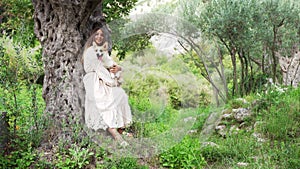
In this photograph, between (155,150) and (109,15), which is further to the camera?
(109,15)

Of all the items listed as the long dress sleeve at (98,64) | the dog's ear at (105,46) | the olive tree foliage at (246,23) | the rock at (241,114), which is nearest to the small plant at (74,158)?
the long dress sleeve at (98,64)

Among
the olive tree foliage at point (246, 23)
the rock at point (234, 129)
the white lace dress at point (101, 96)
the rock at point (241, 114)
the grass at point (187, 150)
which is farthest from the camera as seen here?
the olive tree foliage at point (246, 23)

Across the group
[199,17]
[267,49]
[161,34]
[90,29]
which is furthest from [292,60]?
[90,29]

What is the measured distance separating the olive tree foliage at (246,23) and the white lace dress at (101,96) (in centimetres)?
337

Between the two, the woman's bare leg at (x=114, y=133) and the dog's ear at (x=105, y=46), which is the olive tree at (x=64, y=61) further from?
the woman's bare leg at (x=114, y=133)

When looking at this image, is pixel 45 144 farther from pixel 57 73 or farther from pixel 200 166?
pixel 200 166

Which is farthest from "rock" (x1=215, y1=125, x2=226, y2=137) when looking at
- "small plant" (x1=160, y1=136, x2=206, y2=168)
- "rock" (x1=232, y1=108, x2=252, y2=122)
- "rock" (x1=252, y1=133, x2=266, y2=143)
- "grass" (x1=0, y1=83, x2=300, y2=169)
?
"small plant" (x1=160, y1=136, x2=206, y2=168)

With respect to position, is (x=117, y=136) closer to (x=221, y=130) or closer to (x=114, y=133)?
(x=114, y=133)

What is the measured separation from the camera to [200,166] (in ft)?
16.0

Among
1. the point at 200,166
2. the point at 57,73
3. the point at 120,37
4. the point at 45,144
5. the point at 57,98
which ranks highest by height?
the point at 120,37

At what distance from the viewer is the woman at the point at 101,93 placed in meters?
4.95

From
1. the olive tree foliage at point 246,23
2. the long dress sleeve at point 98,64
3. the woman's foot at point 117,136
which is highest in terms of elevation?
the olive tree foliage at point 246,23

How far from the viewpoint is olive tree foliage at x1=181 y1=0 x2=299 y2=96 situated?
299 inches

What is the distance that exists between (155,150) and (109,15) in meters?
3.53
